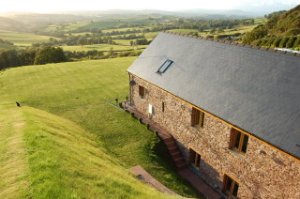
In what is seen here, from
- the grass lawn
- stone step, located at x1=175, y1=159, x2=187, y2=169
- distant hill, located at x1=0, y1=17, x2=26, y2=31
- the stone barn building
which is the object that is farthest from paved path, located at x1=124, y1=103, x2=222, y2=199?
distant hill, located at x1=0, y1=17, x2=26, y2=31

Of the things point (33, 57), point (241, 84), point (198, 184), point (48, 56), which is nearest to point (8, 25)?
point (33, 57)

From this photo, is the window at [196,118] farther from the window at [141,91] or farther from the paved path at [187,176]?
the window at [141,91]

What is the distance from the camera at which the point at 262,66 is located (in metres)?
16.8

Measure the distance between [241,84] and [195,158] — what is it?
740 cm

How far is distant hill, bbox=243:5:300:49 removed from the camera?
58.3 m

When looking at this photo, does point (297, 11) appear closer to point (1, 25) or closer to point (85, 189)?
point (85, 189)

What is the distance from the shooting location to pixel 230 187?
18062 mm

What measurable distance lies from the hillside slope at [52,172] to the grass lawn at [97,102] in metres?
3.99

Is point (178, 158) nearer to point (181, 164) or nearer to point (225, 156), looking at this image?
point (181, 164)

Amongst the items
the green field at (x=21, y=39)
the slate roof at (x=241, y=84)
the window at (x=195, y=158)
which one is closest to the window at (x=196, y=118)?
the slate roof at (x=241, y=84)

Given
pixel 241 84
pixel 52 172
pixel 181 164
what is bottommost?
pixel 181 164

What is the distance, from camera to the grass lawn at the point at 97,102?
68.6 feet

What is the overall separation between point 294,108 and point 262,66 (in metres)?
4.05

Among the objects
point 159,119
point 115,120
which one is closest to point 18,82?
point 115,120
